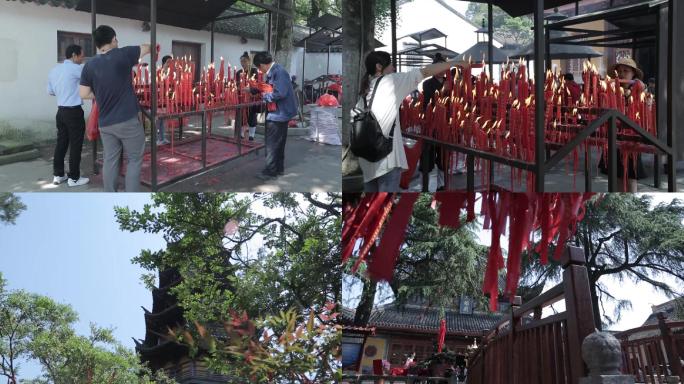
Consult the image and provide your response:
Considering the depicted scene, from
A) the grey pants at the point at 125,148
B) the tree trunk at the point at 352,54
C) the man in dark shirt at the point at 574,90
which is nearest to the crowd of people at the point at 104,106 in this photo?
the grey pants at the point at 125,148

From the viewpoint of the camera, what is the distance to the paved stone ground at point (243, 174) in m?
4.00

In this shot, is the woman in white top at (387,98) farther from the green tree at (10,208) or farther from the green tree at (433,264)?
the green tree at (10,208)

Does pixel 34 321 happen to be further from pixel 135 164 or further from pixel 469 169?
pixel 469 169

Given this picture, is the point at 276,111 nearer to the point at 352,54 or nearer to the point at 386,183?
the point at 352,54

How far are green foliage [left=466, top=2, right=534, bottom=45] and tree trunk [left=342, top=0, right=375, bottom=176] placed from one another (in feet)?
4.58

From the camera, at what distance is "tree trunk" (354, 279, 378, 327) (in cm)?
434

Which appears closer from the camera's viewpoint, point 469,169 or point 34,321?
point 469,169

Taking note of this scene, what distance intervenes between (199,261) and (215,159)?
77 centimetres

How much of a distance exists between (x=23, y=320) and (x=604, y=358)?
441cm

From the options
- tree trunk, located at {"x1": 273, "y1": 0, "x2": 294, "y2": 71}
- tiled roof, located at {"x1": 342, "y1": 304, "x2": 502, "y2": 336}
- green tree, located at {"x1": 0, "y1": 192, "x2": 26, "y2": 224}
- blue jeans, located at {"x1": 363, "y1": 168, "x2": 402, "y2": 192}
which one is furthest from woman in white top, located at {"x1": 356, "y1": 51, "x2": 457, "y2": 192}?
green tree, located at {"x1": 0, "y1": 192, "x2": 26, "y2": 224}

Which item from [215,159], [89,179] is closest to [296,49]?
[215,159]

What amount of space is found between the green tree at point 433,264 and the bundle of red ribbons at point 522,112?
0.52 metres

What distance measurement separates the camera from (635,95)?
169 inches

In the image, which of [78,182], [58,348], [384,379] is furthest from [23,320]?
[384,379]
